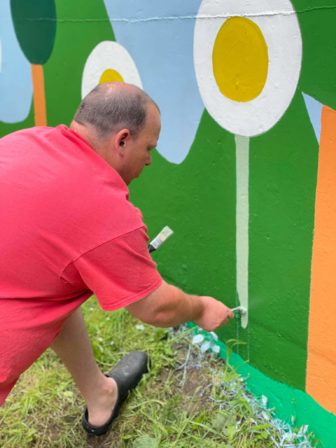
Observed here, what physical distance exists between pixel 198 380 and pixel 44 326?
96cm

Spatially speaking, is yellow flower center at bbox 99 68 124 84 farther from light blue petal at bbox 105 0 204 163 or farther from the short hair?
the short hair

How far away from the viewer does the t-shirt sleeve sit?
1.30m

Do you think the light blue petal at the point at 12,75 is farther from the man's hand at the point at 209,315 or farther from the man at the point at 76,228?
the man's hand at the point at 209,315

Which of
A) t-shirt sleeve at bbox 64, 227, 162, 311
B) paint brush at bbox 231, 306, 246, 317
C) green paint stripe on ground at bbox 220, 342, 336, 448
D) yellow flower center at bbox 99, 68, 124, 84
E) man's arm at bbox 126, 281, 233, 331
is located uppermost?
yellow flower center at bbox 99, 68, 124, 84

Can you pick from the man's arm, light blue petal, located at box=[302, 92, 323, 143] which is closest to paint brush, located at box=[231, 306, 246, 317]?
the man's arm

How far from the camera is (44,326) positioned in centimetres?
148

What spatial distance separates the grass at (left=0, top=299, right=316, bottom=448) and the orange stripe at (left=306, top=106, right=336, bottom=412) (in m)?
0.24

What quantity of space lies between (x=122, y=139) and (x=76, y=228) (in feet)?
0.90

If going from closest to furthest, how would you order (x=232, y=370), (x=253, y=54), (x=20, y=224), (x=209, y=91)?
(x=20, y=224) < (x=253, y=54) < (x=209, y=91) < (x=232, y=370)

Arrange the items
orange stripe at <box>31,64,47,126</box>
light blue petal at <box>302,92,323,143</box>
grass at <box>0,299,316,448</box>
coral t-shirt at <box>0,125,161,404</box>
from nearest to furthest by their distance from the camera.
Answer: coral t-shirt at <box>0,125,161,404</box>, light blue petal at <box>302,92,323,143</box>, grass at <box>0,299,316,448</box>, orange stripe at <box>31,64,47,126</box>

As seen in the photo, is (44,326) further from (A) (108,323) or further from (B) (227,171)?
(A) (108,323)

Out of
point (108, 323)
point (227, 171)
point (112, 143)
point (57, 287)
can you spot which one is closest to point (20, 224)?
point (57, 287)

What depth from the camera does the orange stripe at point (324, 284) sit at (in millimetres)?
1610

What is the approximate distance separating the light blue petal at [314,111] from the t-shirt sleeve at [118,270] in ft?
2.12
